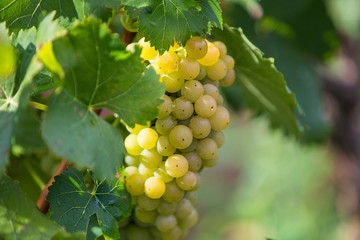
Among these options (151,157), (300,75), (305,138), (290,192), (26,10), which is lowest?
(290,192)

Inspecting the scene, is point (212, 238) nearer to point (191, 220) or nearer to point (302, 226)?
point (302, 226)

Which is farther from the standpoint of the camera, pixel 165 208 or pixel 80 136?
pixel 165 208

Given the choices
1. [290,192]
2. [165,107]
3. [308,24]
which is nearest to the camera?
[165,107]

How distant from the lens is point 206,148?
1.52 ft

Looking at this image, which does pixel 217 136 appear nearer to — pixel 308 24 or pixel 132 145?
pixel 132 145

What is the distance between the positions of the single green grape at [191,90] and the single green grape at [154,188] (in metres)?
0.10

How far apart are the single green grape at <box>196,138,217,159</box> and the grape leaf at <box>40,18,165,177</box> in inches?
3.4

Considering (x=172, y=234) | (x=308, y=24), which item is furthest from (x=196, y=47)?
(x=308, y=24)

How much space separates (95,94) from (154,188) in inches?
5.1

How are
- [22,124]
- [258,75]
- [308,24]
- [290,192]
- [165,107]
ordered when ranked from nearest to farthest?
[22,124] → [165,107] → [258,75] → [308,24] → [290,192]

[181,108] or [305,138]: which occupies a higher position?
[181,108]

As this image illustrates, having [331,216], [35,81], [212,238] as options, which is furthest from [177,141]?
[212,238]

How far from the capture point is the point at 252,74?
22.3 inches

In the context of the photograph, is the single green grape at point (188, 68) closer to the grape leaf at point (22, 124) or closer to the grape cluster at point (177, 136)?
the grape cluster at point (177, 136)
